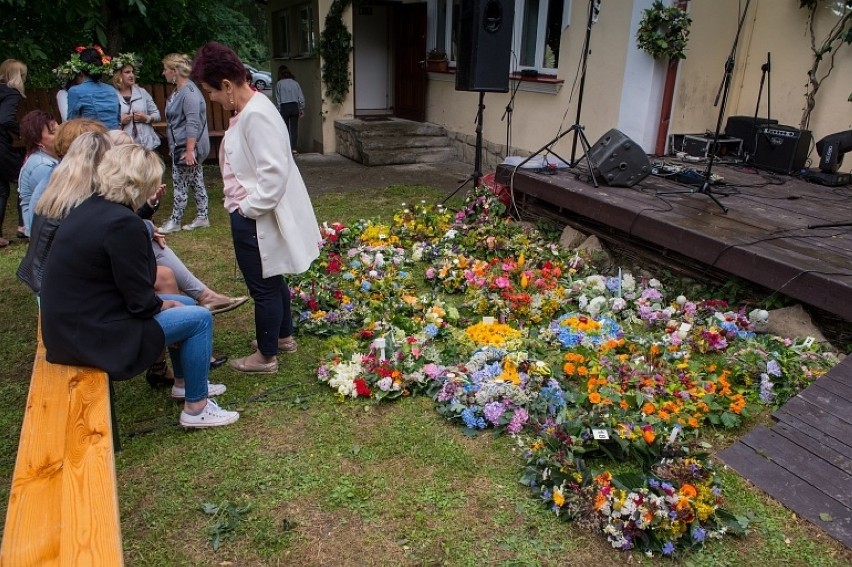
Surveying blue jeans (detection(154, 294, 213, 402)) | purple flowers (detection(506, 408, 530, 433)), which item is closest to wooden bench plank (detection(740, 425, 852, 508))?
purple flowers (detection(506, 408, 530, 433))

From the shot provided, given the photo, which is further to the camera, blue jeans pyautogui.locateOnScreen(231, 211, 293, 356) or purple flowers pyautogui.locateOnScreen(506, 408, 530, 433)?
blue jeans pyautogui.locateOnScreen(231, 211, 293, 356)

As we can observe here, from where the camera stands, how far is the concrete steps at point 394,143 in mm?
10133

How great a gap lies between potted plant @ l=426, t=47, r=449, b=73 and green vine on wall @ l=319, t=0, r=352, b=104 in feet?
4.74

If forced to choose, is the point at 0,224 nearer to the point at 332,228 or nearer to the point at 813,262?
the point at 332,228

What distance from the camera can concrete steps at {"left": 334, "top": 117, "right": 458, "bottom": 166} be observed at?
33.2ft

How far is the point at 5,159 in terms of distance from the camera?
5.35m

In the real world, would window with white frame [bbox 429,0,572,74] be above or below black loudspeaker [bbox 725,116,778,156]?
above

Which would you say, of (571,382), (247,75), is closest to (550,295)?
(571,382)

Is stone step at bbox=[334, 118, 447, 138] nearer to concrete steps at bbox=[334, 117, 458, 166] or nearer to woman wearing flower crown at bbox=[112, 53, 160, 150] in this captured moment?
concrete steps at bbox=[334, 117, 458, 166]

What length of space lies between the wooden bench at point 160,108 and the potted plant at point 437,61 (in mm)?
3577

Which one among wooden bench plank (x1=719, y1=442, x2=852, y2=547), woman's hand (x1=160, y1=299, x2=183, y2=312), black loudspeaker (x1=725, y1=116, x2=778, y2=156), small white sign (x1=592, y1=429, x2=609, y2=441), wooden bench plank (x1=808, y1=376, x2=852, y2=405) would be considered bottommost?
wooden bench plank (x1=719, y1=442, x2=852, y2=547)

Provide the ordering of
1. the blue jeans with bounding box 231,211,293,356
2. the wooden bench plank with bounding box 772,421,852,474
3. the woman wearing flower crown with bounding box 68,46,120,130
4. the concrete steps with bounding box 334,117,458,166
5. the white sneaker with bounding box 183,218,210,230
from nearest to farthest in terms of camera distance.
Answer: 1. the wooden bench plank with bounding box 772,421,852,474
2. the blue jeans with bounding box 231,211,293,356
3. the woman wearing flower crown with bounding box 68,46,120,130
4. the white sneaker with bounding box 183,218,210,230
5. the concrete steps with bounding box 334,117,458,166

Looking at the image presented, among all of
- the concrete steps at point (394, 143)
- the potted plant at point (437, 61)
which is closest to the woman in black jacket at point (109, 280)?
the concrete steps at point (394, 143)

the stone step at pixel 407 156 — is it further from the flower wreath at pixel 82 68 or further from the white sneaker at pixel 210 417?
the white sneaker at pixel 210 417
